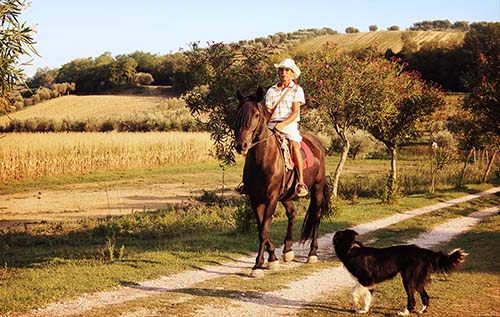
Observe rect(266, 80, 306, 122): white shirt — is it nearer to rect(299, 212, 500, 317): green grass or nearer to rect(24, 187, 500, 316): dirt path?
rect(24, 187, 500, 316): dirt path

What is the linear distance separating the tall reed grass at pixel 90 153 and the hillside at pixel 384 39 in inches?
1633

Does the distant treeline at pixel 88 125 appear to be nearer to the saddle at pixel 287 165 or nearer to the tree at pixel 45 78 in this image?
the tree at pixel 45 78

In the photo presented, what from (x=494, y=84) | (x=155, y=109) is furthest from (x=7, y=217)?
(x=155, y=109)

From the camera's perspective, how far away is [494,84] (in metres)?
18.2

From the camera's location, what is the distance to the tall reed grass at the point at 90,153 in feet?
99.6

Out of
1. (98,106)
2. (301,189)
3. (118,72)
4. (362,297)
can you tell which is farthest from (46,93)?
(362,297)

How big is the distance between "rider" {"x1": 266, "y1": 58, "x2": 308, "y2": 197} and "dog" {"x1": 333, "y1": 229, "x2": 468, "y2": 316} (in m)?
3.00

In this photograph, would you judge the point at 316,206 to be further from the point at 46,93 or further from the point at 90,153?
the point at 46,93

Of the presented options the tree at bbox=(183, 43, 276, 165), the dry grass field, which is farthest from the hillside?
the tree at bbox=(183, 43, 276, 165)

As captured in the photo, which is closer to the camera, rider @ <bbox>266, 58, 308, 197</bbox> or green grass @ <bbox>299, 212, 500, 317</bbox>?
green grass @ <bbox>299, 212, 500, 317</bbox>

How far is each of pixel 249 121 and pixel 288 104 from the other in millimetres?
1494

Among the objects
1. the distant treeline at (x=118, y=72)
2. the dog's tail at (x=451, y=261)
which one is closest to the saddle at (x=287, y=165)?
the dog's tail at (x=451, y=261)

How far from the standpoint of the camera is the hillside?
83.4 metres

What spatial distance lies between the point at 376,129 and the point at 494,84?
5592 mm
